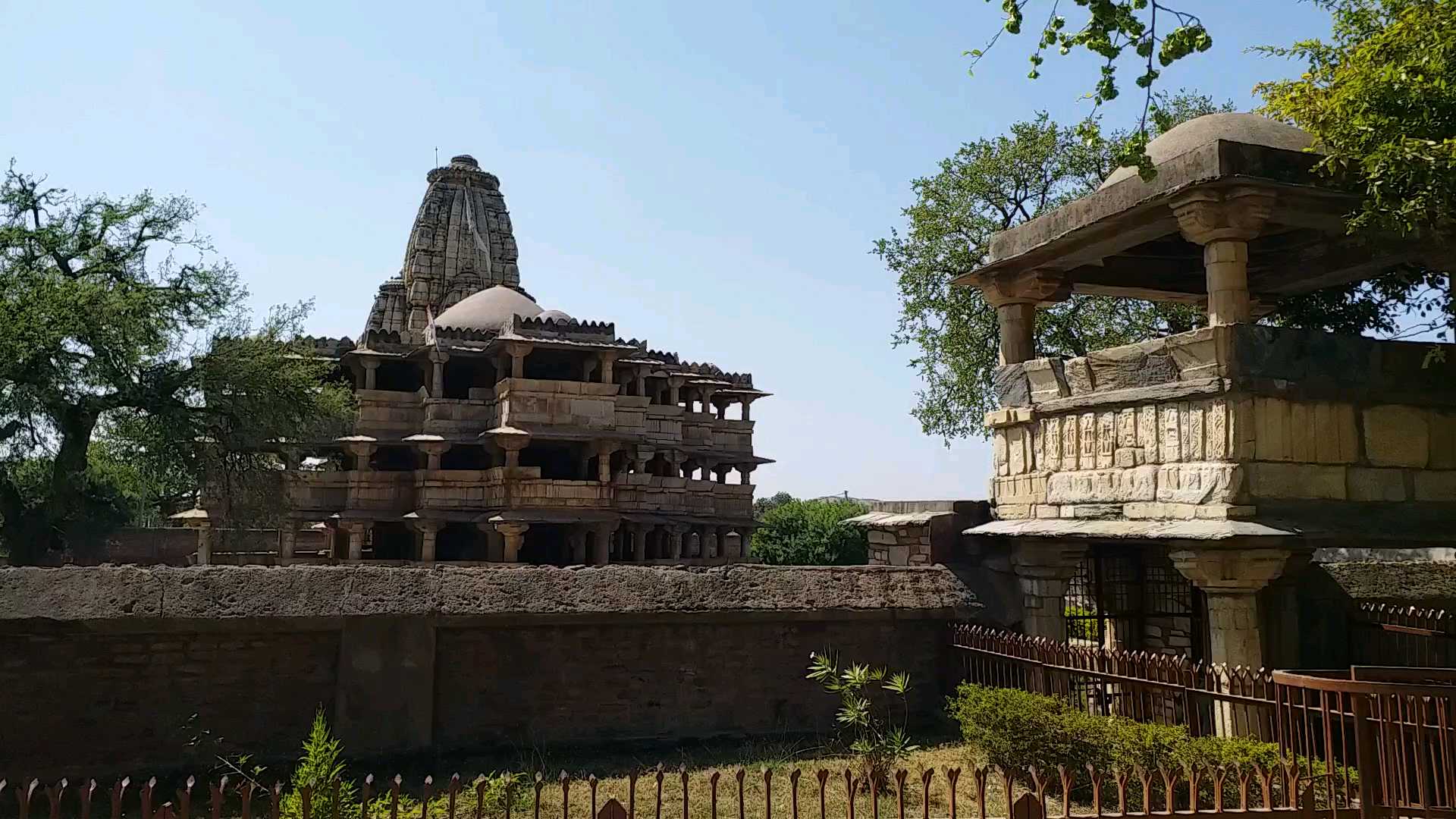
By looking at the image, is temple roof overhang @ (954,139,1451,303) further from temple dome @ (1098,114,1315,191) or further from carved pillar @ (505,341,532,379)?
carved pillar @ (505,341,532,379)

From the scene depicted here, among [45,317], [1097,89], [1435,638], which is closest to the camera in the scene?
[1097,89]

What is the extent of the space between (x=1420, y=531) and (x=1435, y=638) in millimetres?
1049

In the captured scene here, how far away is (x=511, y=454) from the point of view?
26172mm

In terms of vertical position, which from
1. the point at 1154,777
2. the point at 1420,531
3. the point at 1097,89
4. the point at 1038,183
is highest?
the point at 1038,183

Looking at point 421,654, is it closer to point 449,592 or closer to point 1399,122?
point 449,592

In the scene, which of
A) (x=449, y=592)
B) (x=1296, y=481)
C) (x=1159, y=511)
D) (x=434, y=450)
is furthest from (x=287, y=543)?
(x=1296, y=481)

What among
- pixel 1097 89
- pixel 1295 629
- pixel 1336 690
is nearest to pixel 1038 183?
pixel 1295 629

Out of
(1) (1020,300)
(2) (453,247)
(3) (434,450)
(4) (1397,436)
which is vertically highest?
(2) (453,247)

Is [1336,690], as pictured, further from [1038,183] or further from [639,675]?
[1038,183]

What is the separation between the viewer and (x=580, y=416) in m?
26.9

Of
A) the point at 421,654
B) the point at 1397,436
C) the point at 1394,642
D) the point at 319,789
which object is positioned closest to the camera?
the point at 319,789

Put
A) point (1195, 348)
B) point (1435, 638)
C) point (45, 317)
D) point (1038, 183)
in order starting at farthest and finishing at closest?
1. point (1038, 183)
2. point (45, 317)
3. point (1435, 638)
4. point (1195, 348)

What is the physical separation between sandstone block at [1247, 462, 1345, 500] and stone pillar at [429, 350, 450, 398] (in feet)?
74.5

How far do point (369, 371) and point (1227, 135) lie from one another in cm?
2340
